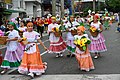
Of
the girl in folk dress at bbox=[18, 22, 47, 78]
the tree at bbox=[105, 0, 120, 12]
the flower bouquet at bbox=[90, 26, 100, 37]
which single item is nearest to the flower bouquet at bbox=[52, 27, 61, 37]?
the flower bouquet at bbox=[90, 26, 100, 37]

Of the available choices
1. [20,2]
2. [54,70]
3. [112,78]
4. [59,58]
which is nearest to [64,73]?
[54,70]

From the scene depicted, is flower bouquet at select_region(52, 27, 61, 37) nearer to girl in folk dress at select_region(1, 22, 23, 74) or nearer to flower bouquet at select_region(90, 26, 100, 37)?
flower bouquet at select_region(90, 26, 100, 37)

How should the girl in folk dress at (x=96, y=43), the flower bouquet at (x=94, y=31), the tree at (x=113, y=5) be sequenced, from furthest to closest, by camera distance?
the tree at (x=113, y=5)
the girl in folk dress at (x=96, y=43)
the flower bouquet at (x=94, y=31)

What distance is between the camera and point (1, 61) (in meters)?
10.9

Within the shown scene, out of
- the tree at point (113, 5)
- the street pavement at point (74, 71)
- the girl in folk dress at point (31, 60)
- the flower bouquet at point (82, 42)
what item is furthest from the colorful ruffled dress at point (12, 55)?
the tree at point (113, 5)

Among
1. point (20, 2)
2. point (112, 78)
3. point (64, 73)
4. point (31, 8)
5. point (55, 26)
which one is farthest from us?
point (31, 8)

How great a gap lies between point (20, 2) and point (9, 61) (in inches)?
1502

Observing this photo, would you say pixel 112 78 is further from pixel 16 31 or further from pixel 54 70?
pixel 16 31

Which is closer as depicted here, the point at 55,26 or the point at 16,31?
the point at 16,31

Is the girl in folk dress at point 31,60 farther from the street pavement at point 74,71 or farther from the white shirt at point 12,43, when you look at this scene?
the white shirt at point 12,43

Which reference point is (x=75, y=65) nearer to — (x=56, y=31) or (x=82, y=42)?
(x=82, y=42)

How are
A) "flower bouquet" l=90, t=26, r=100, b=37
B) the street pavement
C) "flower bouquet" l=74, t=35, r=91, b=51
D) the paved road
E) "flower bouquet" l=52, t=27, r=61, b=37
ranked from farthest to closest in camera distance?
"flower bouquet" l=52, t=27, r=61, b=37, "flower bouquet" l=90, t=26, r=100, b=37, the paved road, "flower bouquet" l=74, t=35, r=91, b=51, the street pavement

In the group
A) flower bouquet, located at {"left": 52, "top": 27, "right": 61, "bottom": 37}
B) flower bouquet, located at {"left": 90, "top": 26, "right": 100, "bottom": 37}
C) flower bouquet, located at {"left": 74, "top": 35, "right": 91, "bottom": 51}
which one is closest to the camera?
flower bouquet, located at {"left": 74, "top": 35, "right": 91, "bottom": 51}

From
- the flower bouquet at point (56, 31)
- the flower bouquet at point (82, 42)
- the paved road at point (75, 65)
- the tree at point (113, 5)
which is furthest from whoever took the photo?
the tree at point (113, 5)
